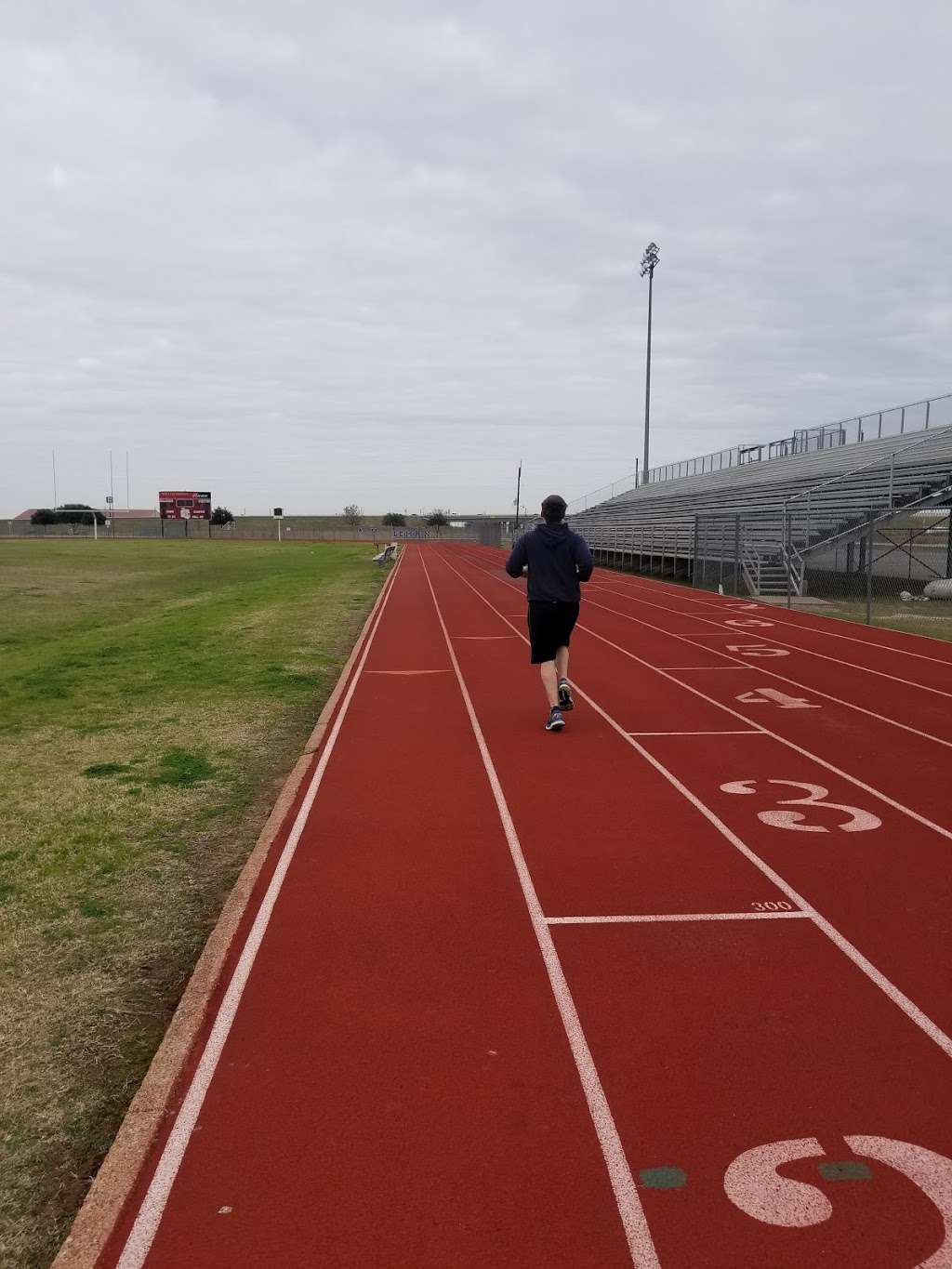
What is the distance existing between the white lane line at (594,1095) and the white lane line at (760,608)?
9.68 metres

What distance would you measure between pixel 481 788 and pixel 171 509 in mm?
95550

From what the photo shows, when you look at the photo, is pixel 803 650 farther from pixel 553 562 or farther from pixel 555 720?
pixel 553 562

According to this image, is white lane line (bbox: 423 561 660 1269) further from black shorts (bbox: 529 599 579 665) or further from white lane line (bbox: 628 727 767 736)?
white lane line (bbox: 628 727 767 736)

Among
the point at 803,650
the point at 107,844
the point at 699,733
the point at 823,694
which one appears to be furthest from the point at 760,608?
the point at 107,844

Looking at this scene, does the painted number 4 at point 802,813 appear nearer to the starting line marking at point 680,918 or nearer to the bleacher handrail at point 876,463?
the starting line marking at point 680,918

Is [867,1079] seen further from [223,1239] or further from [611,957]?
[223,1239]

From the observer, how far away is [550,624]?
8.62 meters

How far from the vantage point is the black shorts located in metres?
8.59

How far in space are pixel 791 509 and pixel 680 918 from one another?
84.0ft

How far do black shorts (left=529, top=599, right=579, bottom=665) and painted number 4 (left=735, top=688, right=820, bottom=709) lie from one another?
8.82 feet

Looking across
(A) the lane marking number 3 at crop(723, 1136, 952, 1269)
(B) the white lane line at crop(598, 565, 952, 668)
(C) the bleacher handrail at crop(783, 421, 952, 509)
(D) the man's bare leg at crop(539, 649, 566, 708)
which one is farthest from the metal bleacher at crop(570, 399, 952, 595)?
(A) the lane marking number 3 at crop(723, 1136, 952, 1269)

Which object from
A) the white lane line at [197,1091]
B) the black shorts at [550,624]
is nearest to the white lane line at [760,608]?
the black shorts at [550,624]

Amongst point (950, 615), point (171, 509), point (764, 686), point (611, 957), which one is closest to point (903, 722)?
point (764, 686)

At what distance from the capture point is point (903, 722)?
366 inches
